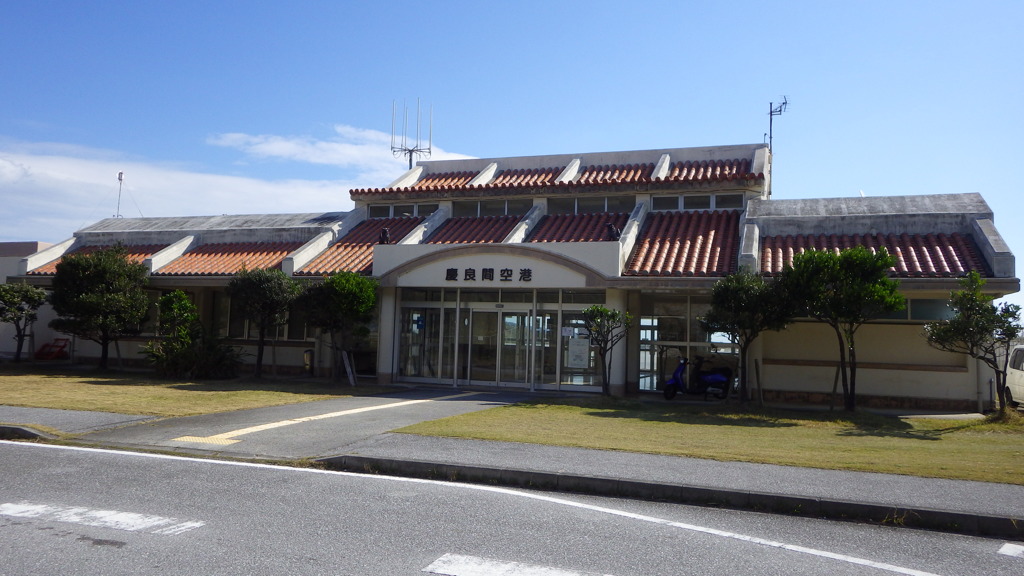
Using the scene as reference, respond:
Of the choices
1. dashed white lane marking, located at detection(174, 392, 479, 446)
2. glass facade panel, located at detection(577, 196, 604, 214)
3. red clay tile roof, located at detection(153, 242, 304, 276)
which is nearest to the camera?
dashed white lane marking, located at detection(174, 392, 479, 446)

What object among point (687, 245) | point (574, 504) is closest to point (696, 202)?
point (687, 245)

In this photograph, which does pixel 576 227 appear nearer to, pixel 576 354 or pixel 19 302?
pixel 576 354

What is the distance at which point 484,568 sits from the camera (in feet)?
17.5

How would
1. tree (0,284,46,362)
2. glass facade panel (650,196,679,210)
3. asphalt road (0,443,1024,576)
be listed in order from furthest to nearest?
tree (0,284,46,362) < glass facade panel (650,196,679,210) < asphalt road (0,443,1024,576)

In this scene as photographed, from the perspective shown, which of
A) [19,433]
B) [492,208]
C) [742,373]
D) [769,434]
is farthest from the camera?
[492,208]

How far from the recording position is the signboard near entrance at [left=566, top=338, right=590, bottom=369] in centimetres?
1930

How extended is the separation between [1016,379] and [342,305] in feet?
54.7

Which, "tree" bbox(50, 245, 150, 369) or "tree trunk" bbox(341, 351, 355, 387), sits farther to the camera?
"tree" bbox(50, 245, 150, 369)

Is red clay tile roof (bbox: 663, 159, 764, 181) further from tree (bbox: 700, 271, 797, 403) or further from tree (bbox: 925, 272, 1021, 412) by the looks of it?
tree (bbox: 925, 272, 1021, 412)

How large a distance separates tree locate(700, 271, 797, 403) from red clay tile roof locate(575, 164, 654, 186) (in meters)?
7.46

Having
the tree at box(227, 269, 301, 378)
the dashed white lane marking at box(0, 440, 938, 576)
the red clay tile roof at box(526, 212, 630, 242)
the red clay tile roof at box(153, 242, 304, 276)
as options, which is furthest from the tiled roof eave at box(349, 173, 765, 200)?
the dashed white lane marking at box(0, 440, 938, 576)

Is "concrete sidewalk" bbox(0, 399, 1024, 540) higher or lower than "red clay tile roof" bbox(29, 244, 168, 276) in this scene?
lower

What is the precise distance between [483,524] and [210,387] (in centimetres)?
1406

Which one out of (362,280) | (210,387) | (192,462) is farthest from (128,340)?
(192,462)
